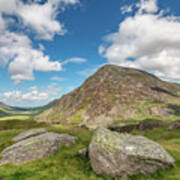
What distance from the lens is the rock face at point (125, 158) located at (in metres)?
12.7

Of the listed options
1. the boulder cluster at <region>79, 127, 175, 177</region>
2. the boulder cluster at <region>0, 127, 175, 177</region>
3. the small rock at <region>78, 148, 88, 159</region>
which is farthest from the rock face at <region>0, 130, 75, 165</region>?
the boulder cluster at <region>79, 127, 175, 177</region>

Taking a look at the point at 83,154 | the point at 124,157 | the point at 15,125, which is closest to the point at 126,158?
the point at 124,157

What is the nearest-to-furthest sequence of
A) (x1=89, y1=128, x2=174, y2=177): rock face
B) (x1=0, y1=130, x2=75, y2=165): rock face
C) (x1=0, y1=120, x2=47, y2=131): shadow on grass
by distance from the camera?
(x1=89, y1=128, x2=174, y2=177): rock face < (x1=0, y1=130, x2=75, y2=165): rock face < (x1=0, y1=120, x2=47, y2=131): shadow on grass

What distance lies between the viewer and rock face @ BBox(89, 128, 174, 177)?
41.6 feet

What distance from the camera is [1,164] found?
16984mm

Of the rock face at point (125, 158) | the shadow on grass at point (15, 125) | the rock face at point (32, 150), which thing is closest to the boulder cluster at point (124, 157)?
the rock face at point (125, 158)

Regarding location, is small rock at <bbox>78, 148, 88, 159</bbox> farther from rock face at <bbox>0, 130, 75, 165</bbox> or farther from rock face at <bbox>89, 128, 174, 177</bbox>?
rock face at <bbox>0, 130, 75, 165</bbox>

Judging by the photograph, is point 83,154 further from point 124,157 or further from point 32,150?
point 32,150

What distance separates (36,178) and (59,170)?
2.42 metres

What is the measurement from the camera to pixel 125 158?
12.9m

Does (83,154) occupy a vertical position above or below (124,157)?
below

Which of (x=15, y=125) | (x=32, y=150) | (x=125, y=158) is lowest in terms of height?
(x=15, y=125)

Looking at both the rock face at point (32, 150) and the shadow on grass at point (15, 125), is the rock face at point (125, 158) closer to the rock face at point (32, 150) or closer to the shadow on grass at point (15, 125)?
the rock face at point (32, 150)

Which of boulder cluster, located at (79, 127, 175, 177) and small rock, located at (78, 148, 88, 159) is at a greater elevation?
boulder cluster, located at (79, 127, 175, 177)
